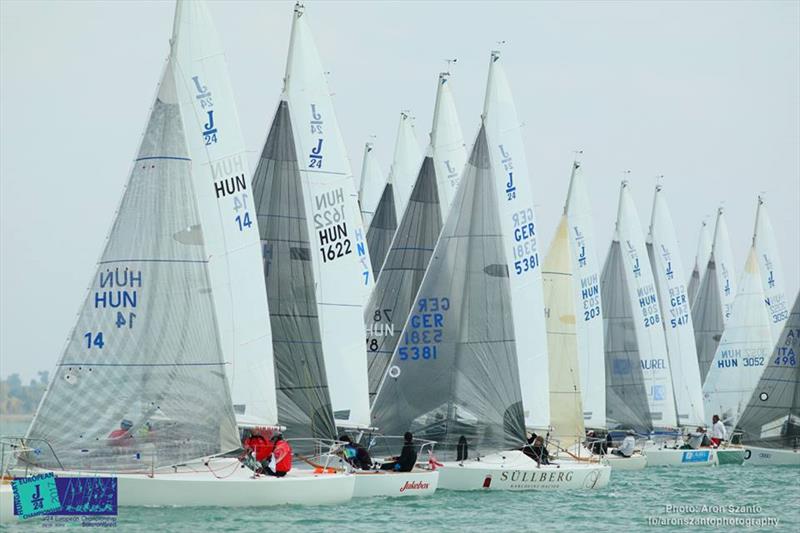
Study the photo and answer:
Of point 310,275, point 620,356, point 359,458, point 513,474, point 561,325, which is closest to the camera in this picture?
point 359,458

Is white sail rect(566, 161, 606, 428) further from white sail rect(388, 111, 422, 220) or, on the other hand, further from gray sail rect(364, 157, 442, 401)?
gray sail rect(364, 157, 442, 401)

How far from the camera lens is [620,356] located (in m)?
47.5

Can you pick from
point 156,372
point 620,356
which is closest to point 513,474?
point 156,372

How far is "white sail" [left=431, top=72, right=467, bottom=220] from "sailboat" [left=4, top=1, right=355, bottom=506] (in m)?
10.7

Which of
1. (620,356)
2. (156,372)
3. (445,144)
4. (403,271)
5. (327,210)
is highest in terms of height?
(445,144)

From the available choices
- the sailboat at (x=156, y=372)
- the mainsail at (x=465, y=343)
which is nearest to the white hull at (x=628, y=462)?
the mainsail at (x=465, y=343)

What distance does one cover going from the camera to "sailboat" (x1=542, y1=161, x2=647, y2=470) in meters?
38.3

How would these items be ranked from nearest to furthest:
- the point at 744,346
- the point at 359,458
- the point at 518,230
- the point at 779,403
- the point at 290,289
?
the point at 359,458 → the point at 290,289 → the point at 518,230 → the point at 779,403 → the point at 744,346

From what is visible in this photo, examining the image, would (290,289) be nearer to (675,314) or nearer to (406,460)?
(406,460)

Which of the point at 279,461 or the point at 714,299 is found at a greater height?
the point at 714,299

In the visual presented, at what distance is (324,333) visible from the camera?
3212 cm

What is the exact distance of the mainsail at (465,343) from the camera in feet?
103

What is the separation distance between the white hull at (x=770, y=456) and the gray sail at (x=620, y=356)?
12.8 feet

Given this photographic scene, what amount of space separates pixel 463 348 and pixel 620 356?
1674 centimetres
